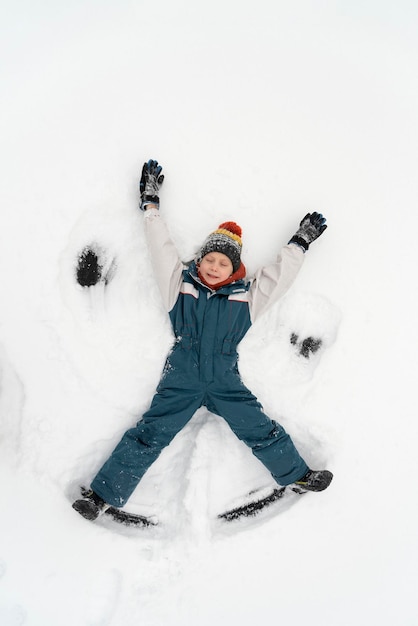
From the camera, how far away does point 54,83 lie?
2.18m

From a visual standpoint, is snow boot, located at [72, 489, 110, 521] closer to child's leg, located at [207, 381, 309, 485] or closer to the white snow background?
the white snow background

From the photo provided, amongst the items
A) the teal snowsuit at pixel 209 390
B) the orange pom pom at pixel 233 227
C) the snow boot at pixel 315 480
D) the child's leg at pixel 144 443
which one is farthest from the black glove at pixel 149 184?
the snow boot at pixel 315 480

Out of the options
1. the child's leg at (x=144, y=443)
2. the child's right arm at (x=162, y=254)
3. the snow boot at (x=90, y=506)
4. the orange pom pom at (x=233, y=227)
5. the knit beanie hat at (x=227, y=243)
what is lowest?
the snow boot at (x=90, y=506)

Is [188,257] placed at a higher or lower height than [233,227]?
lower

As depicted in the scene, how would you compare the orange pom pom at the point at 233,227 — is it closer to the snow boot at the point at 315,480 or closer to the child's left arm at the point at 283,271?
the child's left arm at the point at 283,271

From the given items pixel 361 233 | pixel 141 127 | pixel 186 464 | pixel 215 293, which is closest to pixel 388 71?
pixel 361 233

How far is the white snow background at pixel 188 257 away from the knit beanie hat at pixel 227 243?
14cm

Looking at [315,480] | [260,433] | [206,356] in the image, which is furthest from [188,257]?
[315,480]

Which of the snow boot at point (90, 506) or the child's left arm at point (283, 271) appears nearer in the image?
the snow boot at point (90, 506)

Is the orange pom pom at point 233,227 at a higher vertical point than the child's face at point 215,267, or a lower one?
higher

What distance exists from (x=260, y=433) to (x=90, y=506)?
89cm

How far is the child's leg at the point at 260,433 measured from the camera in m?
2.20

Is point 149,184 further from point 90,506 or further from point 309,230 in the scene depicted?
point 90,506

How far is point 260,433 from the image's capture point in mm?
2195
